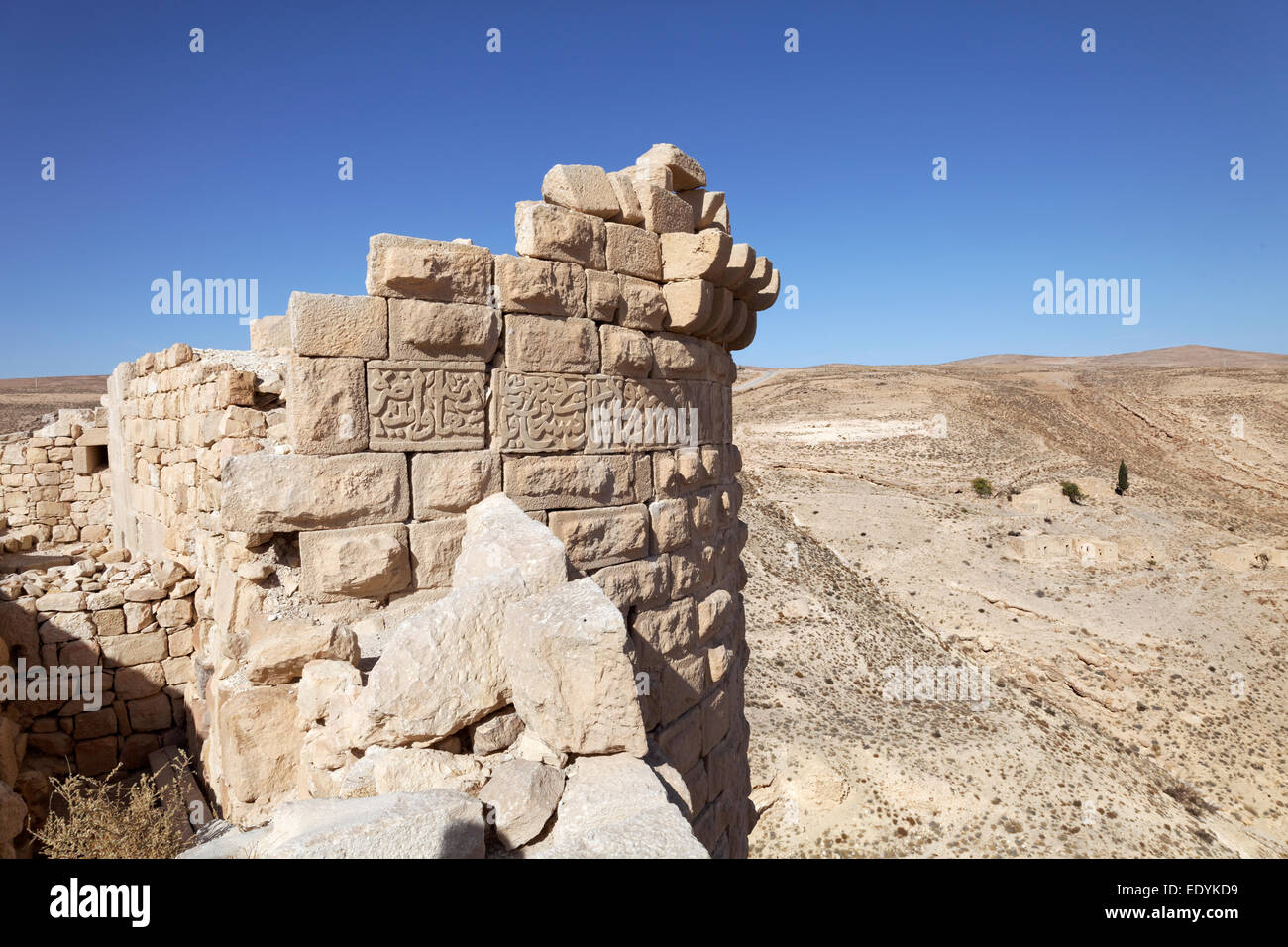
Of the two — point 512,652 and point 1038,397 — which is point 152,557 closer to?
point 512,652

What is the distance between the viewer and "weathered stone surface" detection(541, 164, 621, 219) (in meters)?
4.14

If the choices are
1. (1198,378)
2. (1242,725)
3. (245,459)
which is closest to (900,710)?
(1242,725)

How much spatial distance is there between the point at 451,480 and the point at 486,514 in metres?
0.28

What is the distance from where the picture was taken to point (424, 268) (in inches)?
141

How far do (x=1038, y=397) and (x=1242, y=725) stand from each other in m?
27.6

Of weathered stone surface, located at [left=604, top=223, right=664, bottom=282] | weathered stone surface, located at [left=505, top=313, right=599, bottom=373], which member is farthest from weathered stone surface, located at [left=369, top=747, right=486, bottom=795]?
weathered stone surface, located at [left=604, top=223, right=664, bottom=282]

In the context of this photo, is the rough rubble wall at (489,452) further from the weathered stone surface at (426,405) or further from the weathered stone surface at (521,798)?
the weathered stone surface at (521,798)

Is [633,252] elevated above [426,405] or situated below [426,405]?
above

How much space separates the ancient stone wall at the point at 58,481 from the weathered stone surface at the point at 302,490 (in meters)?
7.31

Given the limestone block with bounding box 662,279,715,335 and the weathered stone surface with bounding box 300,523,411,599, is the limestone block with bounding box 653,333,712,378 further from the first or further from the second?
the weathered stone surface with bounding box 300,523,411,599

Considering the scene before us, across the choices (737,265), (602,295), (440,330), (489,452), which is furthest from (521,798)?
(737,265)

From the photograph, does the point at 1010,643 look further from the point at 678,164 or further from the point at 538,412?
the point at 538,412

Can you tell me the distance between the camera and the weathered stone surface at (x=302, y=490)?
3.38m

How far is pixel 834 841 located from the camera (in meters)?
11.2
